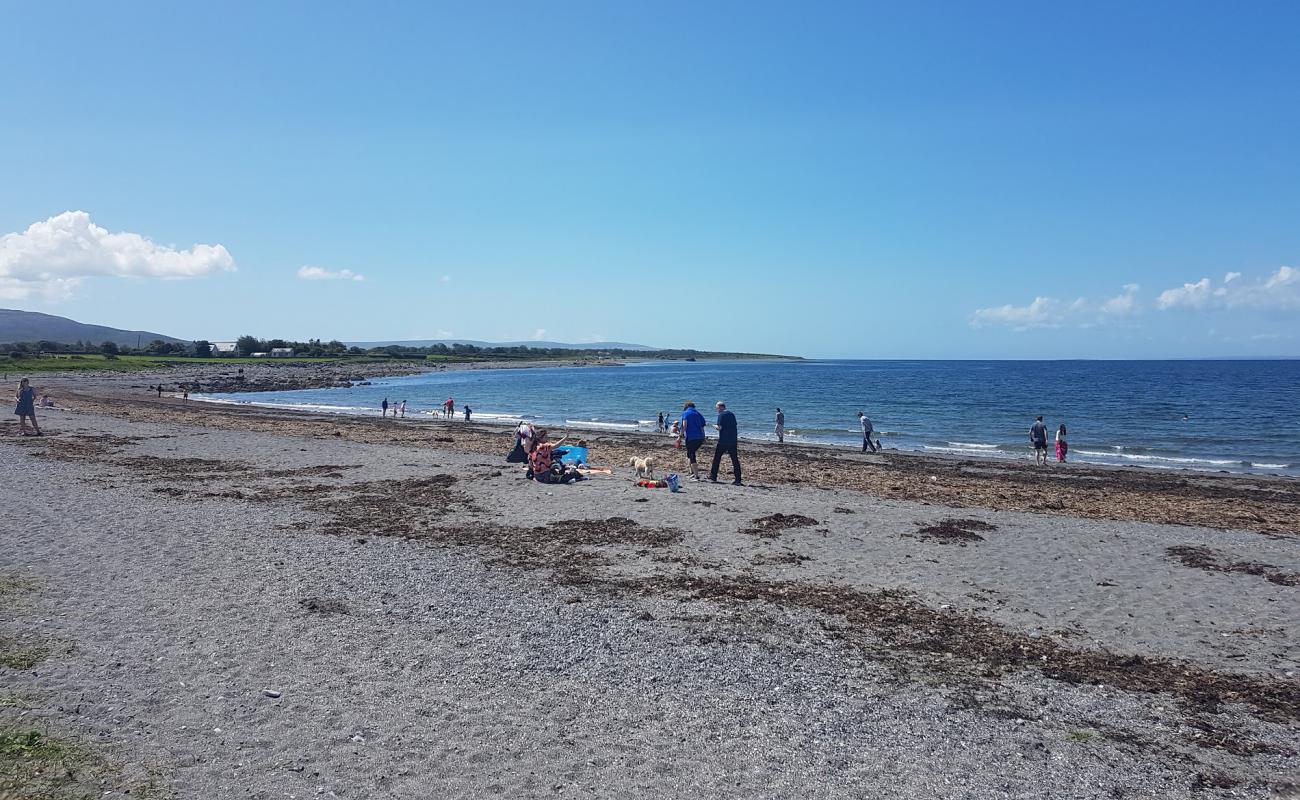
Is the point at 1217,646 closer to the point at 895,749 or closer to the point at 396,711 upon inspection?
the point at 895,749

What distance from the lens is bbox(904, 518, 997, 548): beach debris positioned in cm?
1180

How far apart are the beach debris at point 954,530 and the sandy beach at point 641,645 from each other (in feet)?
0.23

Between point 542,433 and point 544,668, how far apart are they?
1123cm

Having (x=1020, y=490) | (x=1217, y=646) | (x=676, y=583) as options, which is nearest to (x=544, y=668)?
(x=676, y=583)

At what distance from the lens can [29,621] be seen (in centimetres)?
708

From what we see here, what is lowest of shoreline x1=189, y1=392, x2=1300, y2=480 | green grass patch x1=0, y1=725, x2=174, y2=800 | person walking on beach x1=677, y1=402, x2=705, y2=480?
shoreline x1=189, y1=392, x2=1300, y2=480

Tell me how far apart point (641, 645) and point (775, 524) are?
19.1 ft

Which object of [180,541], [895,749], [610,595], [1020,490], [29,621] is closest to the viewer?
[895,749]

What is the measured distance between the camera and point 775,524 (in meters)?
12.5

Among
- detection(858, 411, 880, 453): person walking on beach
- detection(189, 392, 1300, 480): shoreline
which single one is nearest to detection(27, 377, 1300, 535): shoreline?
detection(189, 392, 1300, 480): shoreline

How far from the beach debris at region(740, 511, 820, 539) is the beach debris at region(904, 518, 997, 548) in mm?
1670

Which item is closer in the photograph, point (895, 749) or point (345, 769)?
point (345, 769)

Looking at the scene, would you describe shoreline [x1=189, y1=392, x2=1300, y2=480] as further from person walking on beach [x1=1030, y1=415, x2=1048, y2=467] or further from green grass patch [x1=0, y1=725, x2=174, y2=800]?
green grass patch [x1=0, y1=725, x2=174, y2=800]

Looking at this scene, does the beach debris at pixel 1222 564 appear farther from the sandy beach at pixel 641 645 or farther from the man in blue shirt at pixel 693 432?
the man in blue shirt at pixel 693 432
